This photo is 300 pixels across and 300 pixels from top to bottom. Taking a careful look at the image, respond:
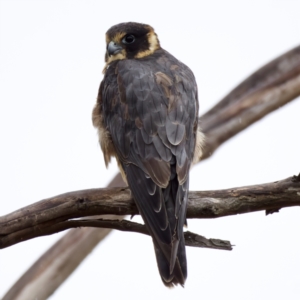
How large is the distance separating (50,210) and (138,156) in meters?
0.59

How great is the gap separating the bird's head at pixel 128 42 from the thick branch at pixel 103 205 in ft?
4.77

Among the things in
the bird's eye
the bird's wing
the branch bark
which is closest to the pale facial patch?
the bird's eye

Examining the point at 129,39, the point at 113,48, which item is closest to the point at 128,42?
the point at 129,39

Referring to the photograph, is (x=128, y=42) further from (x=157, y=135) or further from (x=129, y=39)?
(x=157, y=135)

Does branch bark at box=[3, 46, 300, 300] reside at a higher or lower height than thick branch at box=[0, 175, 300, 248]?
higher

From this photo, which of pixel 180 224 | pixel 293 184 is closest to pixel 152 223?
pixel 180 224

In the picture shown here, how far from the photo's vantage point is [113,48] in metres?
4.25

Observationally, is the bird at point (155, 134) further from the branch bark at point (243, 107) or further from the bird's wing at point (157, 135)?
the branch bark at point (243, 107)

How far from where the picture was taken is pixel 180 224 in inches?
119

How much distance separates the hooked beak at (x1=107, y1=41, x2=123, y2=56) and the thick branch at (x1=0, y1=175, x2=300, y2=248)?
1434mm

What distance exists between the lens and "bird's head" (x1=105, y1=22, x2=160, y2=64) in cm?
426

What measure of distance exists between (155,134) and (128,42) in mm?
1190

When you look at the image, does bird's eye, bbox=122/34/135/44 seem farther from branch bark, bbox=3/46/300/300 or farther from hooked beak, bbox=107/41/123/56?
branch bark, bbox=3/46/300/300

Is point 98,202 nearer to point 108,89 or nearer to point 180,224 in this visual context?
point 180,224
